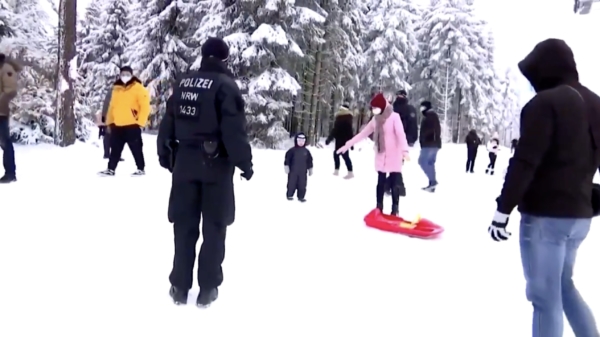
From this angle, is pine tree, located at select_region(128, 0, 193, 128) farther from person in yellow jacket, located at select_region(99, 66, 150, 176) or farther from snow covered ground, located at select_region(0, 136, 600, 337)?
snow covered ground, located at select_region(0, 136, 600, 337)

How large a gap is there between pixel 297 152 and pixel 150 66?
2216cm

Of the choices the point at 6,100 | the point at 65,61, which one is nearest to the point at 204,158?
the point at 6,100

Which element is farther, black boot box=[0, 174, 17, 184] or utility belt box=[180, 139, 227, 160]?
black boot box=[0, 174, 17, 184]

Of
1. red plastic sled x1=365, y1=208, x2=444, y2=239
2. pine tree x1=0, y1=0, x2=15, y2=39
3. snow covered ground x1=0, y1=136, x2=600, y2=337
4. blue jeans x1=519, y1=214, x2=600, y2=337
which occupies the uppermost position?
pine tree x1=0, y1=0, x2=15, y2=39

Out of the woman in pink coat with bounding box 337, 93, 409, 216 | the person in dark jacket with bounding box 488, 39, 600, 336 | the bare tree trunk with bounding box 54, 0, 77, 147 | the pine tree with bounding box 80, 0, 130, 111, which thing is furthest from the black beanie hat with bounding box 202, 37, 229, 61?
the pine tree with bounding box 80, 0, 130, 111

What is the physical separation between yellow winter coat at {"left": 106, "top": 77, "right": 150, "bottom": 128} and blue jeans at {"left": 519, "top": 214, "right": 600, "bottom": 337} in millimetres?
8372

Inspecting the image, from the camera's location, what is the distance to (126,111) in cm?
1015

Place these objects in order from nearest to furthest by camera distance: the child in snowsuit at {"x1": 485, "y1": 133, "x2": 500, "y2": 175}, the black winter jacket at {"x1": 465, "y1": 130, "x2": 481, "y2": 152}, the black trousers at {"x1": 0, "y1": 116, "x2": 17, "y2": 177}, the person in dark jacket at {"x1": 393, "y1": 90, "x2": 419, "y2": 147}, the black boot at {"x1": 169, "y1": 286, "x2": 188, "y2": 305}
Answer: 1. the black boot at {"x1": 169, "y1": 286, "x2": 188, "y2": 305}
2. the black trousers at {"x1": 0, "y1": 116, "x2": 17, "y2": 177}
3. the person in dark jacket at {"x1": 393, "y1": 90, "x2": 419, "y2": 147}
4. the black winter jacket at {"x1": 465, "y1": 130, "x2": 481, "y2": 152}
5. the child in snowsuit at {"x1": 485, "y1": 133, "x2": 500, "y2": 175}

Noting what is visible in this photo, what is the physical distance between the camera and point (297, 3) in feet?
80.7

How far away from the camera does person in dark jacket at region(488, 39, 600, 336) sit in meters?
2.98

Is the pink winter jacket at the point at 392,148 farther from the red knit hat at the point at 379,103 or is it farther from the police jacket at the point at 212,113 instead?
the police jacket at the point at 212,113

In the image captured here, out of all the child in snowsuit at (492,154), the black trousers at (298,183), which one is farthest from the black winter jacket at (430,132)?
the child in snowsuit at (492,154)

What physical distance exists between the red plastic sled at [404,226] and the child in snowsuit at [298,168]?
2281mm

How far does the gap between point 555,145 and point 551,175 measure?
0.17 meters
